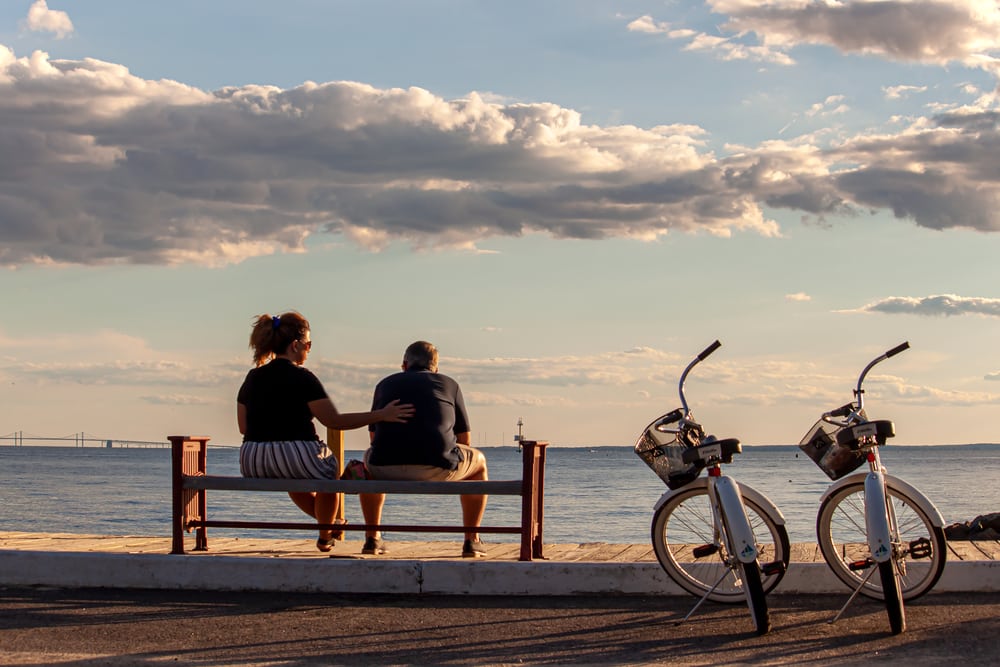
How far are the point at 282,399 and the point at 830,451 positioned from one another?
3.50 meters

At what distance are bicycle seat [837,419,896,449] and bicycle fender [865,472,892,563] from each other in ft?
1.14

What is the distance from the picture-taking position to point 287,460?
8.24 m

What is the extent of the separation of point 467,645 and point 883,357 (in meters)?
2.85

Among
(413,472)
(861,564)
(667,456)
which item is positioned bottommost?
(861,564)

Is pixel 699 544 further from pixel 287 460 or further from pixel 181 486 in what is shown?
pixel 181 486

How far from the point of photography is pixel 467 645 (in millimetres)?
6164

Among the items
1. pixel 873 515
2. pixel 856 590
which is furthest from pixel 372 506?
pixel 873 515

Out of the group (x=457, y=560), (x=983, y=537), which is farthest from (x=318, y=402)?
(x=983, y=537)

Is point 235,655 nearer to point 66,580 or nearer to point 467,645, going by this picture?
point 467,645

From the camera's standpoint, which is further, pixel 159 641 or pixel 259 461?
pixel 259 461

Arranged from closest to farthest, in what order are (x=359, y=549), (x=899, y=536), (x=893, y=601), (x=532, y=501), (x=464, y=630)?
(x=893, y=601) < (x=464, y=630) < (x=899, y=536) < (x=532, y=501) < (x=359, y=549)

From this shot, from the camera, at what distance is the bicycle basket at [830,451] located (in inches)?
277

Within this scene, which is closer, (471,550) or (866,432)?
(866,432)

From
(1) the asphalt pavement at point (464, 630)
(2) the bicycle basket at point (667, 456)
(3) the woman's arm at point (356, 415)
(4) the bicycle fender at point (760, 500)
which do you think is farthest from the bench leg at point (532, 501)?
(4) the bicycle fender at point (760, 500)
